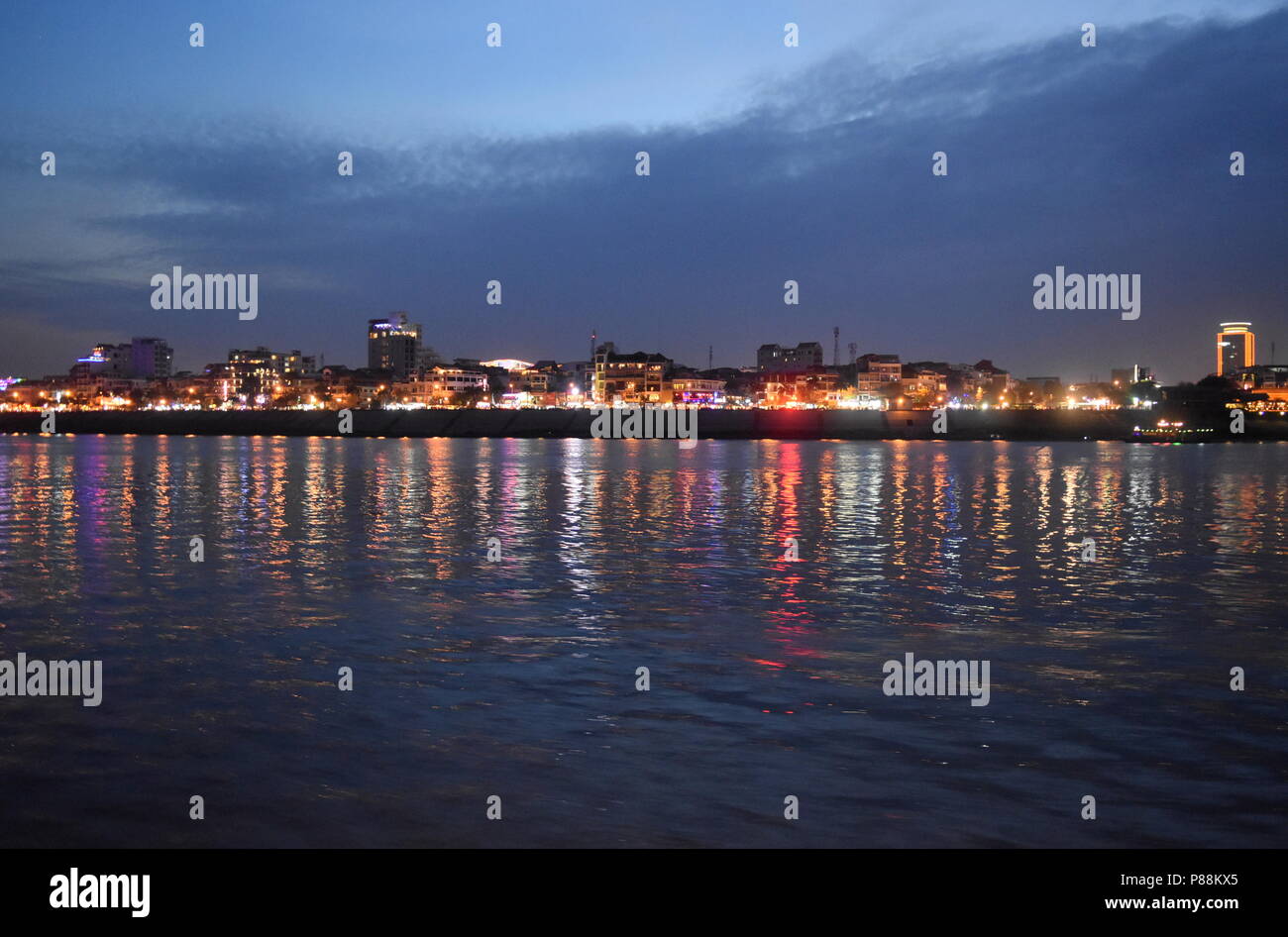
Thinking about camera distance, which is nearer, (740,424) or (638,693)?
(638,693)

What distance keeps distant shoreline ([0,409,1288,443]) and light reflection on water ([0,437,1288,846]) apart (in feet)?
396

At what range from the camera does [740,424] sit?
495 ft

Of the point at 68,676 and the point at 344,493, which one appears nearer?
the point at 68,676

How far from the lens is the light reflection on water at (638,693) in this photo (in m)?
7.48

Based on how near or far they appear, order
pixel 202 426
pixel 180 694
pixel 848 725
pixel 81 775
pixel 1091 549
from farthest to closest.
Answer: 1. pixel 202 426
2. pixel 1091 549
3. pixel 180 694
4. pixel 848 725
5. pixel 81 775

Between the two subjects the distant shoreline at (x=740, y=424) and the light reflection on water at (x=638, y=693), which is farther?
the distant shoreline at (x=740, y=424)

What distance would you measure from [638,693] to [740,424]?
14093cm

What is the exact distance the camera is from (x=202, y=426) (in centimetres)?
16138

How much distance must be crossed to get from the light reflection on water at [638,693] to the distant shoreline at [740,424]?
396 ft

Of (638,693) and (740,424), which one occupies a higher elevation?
(740,424)
